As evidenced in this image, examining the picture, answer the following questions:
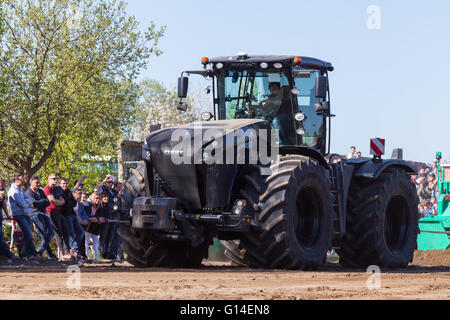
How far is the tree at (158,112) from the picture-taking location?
58.8m

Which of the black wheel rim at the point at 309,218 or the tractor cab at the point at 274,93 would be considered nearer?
the black wheel rim at the point at 309,218

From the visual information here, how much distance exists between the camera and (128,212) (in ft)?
42.2

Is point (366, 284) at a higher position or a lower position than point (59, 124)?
lower

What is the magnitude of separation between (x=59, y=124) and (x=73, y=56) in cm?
248

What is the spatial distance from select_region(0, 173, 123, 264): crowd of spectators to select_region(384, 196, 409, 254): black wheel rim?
4.84 metres

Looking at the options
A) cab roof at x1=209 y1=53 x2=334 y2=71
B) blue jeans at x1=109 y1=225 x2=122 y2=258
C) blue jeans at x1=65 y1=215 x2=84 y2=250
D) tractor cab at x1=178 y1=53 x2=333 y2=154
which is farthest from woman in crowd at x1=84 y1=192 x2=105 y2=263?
cab roof at x1=209 y1=53 x2=334 y2=71

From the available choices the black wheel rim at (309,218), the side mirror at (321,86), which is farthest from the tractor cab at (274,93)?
the black wheel rim at (309,218)

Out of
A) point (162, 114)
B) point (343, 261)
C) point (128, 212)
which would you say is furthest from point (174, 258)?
point (162, 114)

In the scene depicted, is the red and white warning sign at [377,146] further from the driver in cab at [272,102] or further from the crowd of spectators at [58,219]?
the crowd of spectators at [58,219]

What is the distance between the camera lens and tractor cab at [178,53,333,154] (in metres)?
14.0

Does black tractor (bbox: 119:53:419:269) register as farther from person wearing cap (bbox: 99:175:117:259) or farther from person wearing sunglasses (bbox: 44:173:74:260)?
person wearing cap (bbox: 99:175:117:259)

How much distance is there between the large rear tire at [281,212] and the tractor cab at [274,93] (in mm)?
1025

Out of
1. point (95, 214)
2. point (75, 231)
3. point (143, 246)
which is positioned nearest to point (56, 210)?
point (75, 231)
